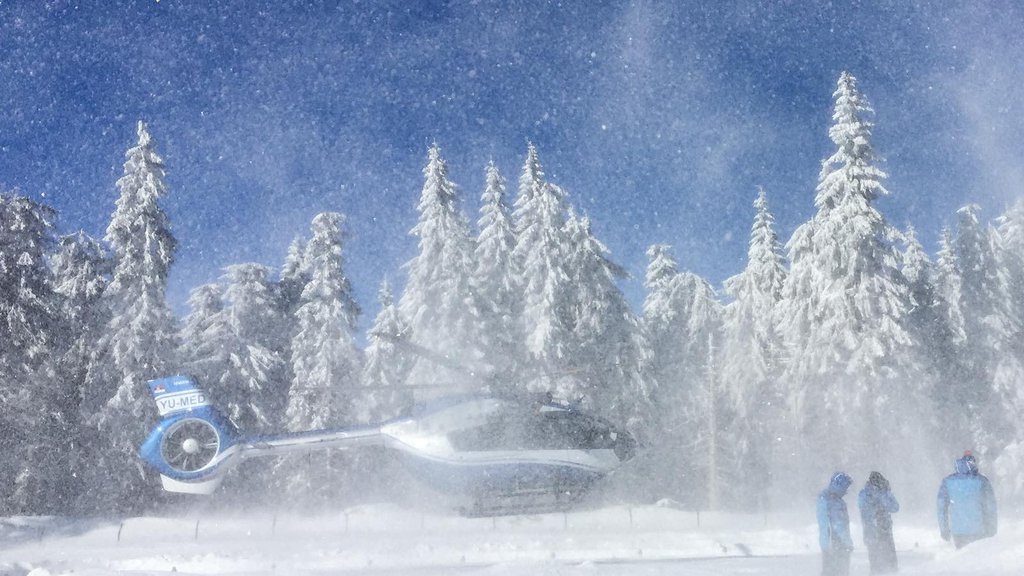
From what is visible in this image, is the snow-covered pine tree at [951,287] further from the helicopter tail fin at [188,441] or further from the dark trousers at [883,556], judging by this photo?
the helicopter tail fin at [188,441]

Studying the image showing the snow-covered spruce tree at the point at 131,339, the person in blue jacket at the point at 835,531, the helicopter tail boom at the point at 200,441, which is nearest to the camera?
the person in blue jacket at the point at 835,531

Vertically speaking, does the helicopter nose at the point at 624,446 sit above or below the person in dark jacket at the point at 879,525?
above

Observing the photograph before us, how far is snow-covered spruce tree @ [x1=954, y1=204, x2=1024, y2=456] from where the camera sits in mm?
29500

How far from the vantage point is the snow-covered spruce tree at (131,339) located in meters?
26.0

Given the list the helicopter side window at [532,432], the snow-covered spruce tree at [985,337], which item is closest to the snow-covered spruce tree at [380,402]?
the helicopter side window at [532,432]

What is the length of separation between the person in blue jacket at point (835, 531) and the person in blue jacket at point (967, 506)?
195 centimetres

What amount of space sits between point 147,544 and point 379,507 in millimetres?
7697

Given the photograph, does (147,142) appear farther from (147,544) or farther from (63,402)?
(147,544)

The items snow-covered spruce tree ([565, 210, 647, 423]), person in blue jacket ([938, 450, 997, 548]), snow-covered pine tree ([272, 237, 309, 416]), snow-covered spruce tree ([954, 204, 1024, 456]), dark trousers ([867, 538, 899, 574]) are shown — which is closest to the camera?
dark trousers ([867, 538, 899, 574])

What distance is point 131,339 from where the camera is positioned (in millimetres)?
26109

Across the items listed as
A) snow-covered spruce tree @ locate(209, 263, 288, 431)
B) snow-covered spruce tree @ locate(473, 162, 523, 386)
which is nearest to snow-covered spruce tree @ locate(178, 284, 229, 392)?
snow-covered spruce tree @ locate(209, 263, 288, 431)

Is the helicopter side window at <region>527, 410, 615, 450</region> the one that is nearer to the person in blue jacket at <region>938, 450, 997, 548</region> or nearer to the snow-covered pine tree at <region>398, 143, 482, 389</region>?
the person in blue jacket at <region>938, 450, 997, 548</region>

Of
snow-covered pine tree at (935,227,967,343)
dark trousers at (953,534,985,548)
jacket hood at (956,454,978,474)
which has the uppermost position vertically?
snow-covered pine tree at (935,227,967,343)

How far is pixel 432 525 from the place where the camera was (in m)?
23.8
